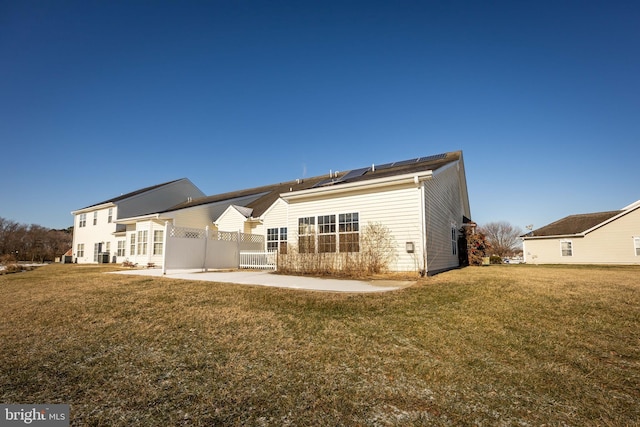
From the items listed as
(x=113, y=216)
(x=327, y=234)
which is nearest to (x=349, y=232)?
(x=327, y=234)

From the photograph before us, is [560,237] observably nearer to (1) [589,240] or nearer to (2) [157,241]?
(1) [589,240]

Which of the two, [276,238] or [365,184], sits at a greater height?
[365,184]

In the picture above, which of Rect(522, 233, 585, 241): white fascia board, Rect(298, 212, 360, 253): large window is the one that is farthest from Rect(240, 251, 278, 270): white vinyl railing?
Rect(522, 233, 585, 241): white fascia board

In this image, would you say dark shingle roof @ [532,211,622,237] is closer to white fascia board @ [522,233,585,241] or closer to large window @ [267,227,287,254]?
white fascia board @ [522,233,585,241]

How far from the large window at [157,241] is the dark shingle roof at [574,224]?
31053 millimetres

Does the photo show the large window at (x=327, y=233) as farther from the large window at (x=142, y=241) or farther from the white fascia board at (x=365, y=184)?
the large window at (x=142, y=241)

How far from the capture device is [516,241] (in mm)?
61906

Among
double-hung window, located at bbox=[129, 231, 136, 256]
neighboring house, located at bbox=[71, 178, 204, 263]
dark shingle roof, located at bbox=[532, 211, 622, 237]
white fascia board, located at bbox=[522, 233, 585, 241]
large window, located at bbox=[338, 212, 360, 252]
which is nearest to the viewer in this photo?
large window, located at bbox=[338, 212, 360, 252]

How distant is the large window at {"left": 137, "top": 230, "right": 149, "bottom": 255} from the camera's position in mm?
20828

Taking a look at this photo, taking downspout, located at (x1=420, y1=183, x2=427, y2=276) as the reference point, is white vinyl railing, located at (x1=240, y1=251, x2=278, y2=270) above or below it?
below

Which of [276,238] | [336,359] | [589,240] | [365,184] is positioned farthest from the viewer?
[589,240]

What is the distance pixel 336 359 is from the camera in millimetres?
3859

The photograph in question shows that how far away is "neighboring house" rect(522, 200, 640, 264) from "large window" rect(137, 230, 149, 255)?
105 feet

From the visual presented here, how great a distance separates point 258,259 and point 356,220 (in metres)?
6.03
